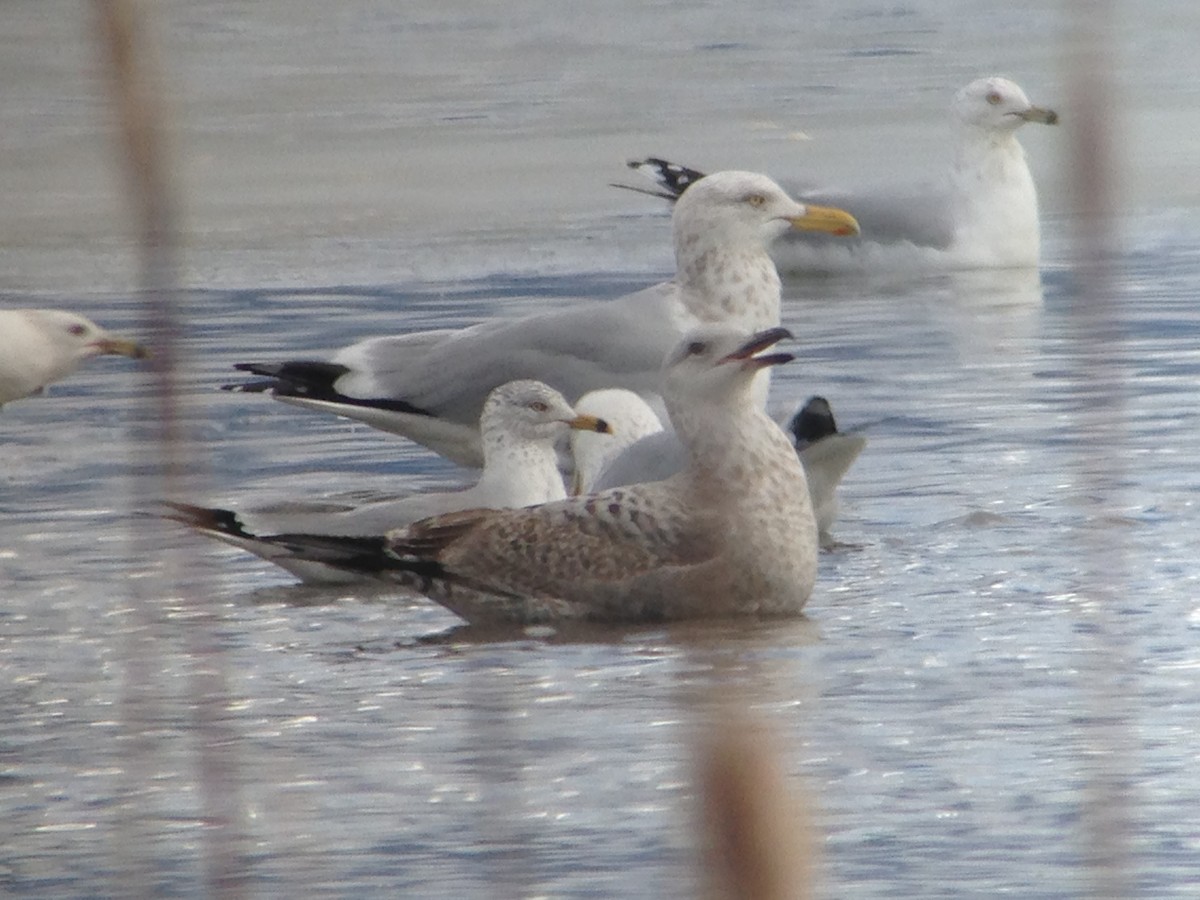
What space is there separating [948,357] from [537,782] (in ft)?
14.2

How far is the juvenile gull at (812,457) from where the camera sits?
5.31 metres

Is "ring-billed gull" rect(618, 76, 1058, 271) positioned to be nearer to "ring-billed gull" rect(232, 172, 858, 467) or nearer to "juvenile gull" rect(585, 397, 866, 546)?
"ring-billed gull" rect(232, 172, 858, 467)

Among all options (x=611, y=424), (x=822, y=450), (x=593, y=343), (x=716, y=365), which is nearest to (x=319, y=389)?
(x=593, y=343)

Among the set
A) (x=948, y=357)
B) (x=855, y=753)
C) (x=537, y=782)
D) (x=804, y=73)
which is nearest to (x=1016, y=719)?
(x=855, y=753)

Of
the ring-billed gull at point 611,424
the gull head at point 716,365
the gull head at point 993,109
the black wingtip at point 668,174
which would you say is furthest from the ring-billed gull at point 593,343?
the black wingtip at point 668,174

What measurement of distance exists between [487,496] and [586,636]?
0.63 m

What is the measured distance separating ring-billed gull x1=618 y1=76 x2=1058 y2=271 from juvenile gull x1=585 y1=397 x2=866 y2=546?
4210 millimetres

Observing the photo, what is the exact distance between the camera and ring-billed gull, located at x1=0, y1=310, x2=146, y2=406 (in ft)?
22.0

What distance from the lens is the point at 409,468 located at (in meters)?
6.73

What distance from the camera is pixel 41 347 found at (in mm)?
6766

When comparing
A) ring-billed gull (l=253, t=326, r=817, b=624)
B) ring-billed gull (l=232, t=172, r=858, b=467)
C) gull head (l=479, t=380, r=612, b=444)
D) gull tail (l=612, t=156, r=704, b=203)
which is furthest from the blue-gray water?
gull head (l=479, t=380, r=612, b=444)

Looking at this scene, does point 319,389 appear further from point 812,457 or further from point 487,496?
point 812,457

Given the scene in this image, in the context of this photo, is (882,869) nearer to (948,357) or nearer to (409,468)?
(409,468)

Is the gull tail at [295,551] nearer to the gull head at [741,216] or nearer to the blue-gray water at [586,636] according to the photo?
the blue-gray water at [586,636]
